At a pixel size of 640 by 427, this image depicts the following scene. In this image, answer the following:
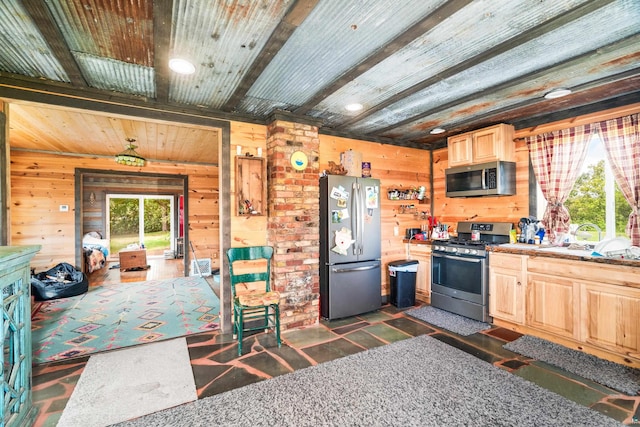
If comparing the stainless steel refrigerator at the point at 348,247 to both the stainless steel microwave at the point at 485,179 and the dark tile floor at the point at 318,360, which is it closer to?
the dark tile floor at the point at 318,360

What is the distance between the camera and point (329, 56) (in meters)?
2.22

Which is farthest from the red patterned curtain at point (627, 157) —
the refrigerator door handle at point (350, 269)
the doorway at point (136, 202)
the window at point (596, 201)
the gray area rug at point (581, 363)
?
the doorway at point (136, 202)

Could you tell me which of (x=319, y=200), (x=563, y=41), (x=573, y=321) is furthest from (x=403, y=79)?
(x=573, y=321)

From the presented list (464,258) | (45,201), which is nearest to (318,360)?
(464,258)

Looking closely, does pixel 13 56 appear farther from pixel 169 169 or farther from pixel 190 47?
pixel 169 169

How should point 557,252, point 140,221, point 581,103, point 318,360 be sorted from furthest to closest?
point 140,221
point 581,103
point 557,252
point 318,360

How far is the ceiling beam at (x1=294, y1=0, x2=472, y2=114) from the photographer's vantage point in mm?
1683

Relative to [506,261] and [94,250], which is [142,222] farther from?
[506,261]

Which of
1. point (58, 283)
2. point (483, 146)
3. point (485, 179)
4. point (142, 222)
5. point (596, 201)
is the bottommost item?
point (58, 283)

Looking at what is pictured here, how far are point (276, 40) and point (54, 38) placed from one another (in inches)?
56.5

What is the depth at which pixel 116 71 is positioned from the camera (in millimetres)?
2391

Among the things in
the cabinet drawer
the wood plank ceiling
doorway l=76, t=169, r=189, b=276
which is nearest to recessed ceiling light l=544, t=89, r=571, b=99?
the wood plank ceiling

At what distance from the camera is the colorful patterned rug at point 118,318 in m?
3.05

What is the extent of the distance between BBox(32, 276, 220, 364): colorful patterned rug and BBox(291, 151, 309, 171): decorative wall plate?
7.02 feet
